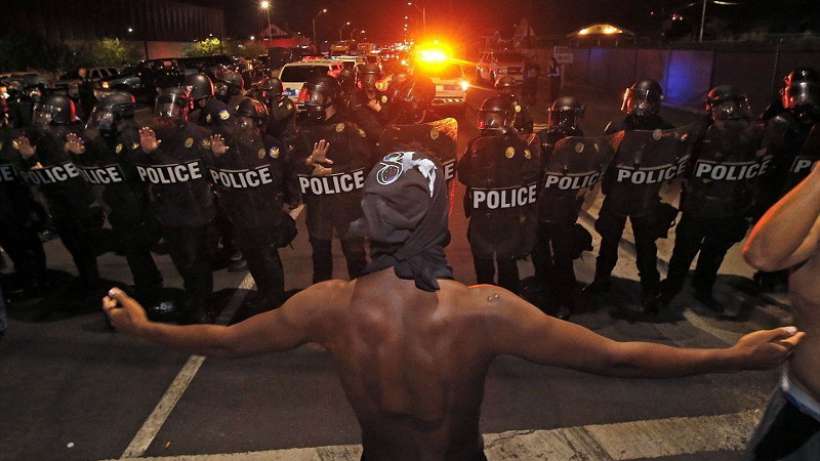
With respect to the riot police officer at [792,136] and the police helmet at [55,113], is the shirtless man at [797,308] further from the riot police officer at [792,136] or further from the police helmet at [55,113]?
the police helmet at [55,113]

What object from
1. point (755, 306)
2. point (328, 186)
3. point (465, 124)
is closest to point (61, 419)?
point (328, 186)

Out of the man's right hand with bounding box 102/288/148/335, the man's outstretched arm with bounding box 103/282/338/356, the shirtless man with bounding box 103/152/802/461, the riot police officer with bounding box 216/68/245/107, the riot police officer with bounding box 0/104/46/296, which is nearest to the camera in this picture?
the shirtless man with bounding box 103/152/802/461

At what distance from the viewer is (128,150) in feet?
17.8

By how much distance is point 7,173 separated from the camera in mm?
6227

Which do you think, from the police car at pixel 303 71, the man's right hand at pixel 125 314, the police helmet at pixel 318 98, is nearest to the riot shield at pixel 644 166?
the police helmet at pixel 318 98

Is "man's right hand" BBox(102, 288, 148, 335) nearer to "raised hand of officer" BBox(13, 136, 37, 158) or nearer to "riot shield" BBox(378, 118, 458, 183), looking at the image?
"riot shield" BBox(378, 118, 458, 183)

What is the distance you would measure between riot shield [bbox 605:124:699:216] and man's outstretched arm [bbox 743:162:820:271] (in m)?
3.10

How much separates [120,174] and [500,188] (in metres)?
3.49

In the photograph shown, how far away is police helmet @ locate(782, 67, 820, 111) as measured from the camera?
5.82m

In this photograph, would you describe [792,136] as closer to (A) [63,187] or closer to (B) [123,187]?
(B) [123,187]

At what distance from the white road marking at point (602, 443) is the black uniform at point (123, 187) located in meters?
2.43

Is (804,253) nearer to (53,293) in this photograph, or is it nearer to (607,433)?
(607,433)

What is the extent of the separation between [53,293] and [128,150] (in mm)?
2394

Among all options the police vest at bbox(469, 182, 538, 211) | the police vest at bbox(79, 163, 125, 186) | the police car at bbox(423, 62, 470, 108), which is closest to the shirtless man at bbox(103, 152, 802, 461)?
the police vest at bbox(469, 182, 538, 211)
